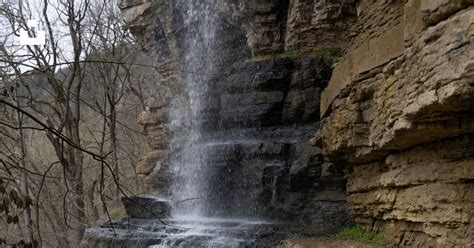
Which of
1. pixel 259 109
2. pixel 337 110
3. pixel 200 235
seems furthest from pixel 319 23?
pixel 200 235

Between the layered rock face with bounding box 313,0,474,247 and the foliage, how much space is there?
0.36ft

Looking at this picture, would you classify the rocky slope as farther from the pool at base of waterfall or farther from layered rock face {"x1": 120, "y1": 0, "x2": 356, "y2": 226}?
the pool at base of waterfall

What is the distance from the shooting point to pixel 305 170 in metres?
9.22

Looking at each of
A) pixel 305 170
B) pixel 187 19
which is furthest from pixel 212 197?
pixel 187 19

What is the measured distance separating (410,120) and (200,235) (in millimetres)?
4883

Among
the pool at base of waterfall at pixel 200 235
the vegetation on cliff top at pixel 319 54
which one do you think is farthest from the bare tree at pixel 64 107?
the vegetation on cliff top at pixel 319 54

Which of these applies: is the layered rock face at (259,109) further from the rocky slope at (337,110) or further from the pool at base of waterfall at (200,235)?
the pool at base of waterfall at (200,235)

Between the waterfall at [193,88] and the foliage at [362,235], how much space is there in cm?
525

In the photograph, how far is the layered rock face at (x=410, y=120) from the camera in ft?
12.4

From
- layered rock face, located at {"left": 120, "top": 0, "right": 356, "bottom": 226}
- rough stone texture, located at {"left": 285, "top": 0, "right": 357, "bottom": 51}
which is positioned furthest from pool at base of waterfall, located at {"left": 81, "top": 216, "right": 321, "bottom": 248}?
rough stone texture, located at {"left": 285, "top": 0, "right": 357, "bottom": 51}

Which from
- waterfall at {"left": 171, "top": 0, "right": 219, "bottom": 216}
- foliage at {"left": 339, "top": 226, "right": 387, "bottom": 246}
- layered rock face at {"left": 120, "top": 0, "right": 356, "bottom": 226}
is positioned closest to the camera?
foliage at {"left": 339, "top": 226, "right": 387, "bottom": 246}

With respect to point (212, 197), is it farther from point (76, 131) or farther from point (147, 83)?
point (147, 83)

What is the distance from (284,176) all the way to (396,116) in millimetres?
4909

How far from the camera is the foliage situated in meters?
6.12
